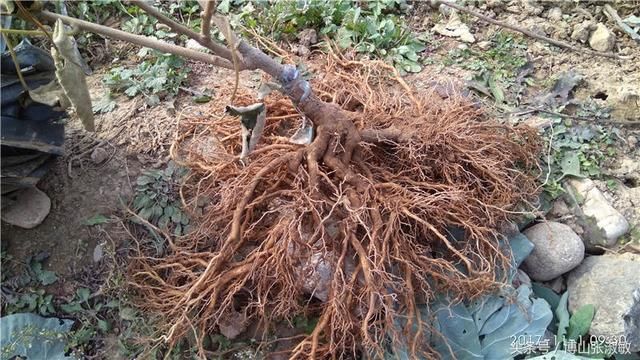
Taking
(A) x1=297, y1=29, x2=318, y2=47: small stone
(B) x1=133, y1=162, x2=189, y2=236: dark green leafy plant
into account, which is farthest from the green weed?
(A) x1=297, y1=29, x2=318, y2=47: small stone

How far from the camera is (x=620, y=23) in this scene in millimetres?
2197

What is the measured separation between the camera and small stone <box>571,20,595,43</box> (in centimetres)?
216

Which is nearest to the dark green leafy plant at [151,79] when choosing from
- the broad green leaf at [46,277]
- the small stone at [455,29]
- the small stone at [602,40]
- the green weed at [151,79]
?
the green weed at [151,79]

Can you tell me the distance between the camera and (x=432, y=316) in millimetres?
1585

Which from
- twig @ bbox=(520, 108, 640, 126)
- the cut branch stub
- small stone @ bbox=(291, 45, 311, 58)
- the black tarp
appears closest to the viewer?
the cut branch stub

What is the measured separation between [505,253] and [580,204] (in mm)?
330

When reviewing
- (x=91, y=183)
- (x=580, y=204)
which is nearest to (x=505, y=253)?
(x=580, y=204)

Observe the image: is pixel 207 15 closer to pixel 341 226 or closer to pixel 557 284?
pixel 341 226

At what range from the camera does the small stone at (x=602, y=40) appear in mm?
2137

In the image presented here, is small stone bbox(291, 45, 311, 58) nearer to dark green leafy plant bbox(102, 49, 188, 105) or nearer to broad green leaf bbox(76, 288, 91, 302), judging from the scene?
dark green leafy plant bbox(102, 49, 188, 105)

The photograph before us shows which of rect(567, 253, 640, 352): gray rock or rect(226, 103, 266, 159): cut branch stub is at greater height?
rect(226, 103, 266, 159): cut branch stub

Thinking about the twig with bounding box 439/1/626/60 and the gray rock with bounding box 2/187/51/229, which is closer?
the gray rock with bounding box 2/187/51/229

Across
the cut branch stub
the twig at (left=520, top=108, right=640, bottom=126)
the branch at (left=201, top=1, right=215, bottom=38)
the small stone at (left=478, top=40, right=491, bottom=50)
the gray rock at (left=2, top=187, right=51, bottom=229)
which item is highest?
the branch at (left=201, top=1, right=215, bottom=38)

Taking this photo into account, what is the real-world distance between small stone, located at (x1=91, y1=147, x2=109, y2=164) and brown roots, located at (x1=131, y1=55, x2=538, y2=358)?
0.21 m
